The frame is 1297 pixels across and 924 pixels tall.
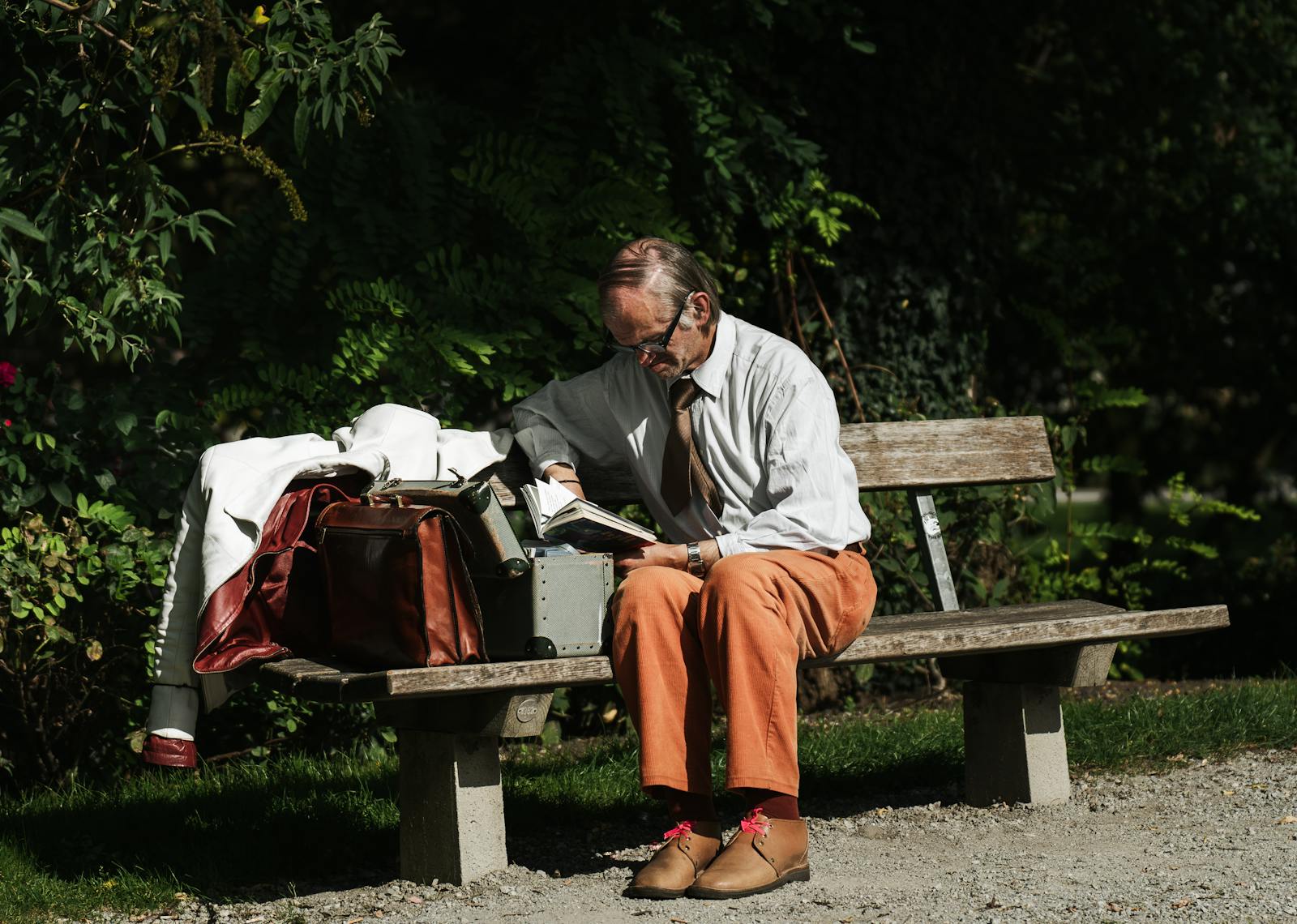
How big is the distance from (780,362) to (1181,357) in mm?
4634

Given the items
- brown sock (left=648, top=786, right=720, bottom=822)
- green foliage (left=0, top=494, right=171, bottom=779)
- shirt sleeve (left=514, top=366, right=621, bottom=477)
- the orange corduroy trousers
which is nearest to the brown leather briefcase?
the orange corduroy trousers

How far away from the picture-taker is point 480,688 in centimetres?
332

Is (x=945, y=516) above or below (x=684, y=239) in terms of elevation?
below

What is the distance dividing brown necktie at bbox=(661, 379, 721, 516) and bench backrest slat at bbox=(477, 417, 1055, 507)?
0.43 metres

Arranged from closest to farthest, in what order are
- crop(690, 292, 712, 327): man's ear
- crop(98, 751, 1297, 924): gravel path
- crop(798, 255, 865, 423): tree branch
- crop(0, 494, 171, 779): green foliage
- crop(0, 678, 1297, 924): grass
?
1. crop(98, 751, 1297, 924): gravel path
2. crop(0, 678, 1297, 924): grass
3. crop(690, 292, 712, 327): man's ear
4. crop(0, 494, 171, 779): green foliage
5. crop(798, 255, 865, 423): tree branch

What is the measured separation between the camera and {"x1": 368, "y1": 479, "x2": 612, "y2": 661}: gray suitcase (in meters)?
3.48

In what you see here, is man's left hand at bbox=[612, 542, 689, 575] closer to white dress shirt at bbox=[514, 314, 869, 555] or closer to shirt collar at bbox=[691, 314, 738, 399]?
white dress shirt at bbox=[514, 314, 869, 555]

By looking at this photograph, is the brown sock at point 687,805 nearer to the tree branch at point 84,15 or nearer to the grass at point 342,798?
the grass at point 342,798

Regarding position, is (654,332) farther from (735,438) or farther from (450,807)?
(450,807)

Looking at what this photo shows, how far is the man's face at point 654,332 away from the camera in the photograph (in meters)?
3.93

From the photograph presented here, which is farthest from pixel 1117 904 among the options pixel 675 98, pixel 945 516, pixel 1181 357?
pixel 1181 357

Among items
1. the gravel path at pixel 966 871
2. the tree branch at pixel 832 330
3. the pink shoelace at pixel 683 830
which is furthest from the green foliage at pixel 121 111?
the tree branch at pixel 832 330

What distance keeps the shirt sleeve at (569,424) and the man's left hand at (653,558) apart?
1.79ft

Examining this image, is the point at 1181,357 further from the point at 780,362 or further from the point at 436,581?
the point at 436,581
